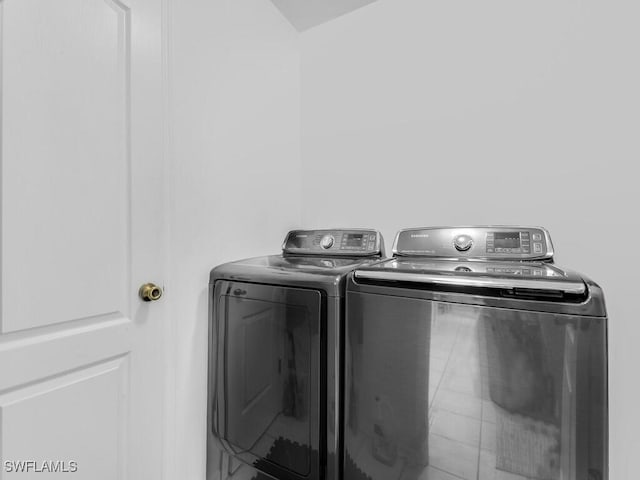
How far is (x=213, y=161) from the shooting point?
143 centimetres

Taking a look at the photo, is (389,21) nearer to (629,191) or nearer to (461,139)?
(461,139)

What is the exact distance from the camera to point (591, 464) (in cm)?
74

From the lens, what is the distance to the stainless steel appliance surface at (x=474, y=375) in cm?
75

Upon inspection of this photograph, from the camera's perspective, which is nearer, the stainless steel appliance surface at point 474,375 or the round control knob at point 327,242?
the stainless steel appliance surface at point 474,375

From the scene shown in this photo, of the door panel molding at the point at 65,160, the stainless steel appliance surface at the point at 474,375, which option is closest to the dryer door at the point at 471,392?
the stainless steel appliance surface at the point at 474,375

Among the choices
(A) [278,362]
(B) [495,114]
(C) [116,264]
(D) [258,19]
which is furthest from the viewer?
(D) [258,19]

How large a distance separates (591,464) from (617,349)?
0.76 metres

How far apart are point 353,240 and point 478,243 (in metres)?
0.56

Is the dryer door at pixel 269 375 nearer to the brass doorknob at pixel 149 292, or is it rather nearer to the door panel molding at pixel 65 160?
the brass doorknob at pixel 149 292

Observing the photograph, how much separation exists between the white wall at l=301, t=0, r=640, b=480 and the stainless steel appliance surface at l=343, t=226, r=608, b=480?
618 mm

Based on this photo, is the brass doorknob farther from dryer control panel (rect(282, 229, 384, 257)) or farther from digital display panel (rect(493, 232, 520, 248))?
digital display panel (rect(493, 232, 520, 248))

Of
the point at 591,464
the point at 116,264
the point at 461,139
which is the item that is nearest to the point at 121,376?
the point at 116,264

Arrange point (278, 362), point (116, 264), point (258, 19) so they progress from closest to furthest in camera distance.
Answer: point (116, 264) → point (278, 362) → point (258, 19)

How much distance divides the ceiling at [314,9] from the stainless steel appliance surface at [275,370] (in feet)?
5.08
